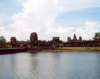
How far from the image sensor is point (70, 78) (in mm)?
28625

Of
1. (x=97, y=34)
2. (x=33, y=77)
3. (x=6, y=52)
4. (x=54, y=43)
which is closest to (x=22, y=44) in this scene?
(x=54, y=43)

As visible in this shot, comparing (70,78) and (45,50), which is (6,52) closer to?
(45,50)

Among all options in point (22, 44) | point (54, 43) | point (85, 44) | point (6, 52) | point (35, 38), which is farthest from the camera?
point (35, 38)

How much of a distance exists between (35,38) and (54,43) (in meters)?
A: 35.2

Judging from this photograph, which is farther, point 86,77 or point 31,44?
point 31,44

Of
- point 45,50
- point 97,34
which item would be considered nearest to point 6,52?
point 45,50

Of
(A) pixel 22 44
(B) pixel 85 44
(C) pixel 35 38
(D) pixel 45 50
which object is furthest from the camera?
(C) pixel 35 38

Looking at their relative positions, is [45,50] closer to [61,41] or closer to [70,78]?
[61,41]

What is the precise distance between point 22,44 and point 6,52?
5450 centimetres

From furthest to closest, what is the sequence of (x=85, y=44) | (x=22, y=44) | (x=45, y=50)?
(x=22, y=44) < (x=85, y=44) < (x=45, y=50)

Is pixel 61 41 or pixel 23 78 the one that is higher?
pixel 61 41

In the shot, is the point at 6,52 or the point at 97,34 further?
the point at 97,34

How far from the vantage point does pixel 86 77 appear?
29219 millimetres

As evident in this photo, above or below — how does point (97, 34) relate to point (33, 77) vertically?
above
